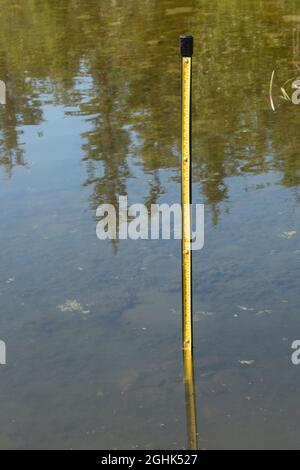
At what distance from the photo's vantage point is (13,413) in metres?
4.54

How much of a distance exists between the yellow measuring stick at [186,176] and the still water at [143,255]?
0.77 ft

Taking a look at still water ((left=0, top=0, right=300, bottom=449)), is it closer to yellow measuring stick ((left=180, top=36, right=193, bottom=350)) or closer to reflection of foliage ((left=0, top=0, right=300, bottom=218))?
reflection of foliage ((left=0, top=0, right=300, bottom=218))

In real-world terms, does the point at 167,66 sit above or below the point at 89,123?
above

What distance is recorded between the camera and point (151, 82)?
10484 mm

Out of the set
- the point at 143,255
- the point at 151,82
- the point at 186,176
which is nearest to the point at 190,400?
the point at 186,176

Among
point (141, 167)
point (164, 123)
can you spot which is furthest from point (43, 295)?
point (164, 123)

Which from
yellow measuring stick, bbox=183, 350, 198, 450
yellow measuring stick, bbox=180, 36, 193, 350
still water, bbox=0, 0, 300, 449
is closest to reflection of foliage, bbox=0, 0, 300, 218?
still water, bbox=0, 0, 300, 449

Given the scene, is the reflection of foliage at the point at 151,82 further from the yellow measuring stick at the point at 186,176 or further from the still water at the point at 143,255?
the yellow measuring stick at the point at 186,176

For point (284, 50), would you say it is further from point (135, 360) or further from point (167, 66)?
point (135, 360)

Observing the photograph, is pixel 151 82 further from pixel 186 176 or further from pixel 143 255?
pixel 186 176

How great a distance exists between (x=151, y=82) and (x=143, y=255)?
4633 millimetres

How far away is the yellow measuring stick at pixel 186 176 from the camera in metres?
4.74

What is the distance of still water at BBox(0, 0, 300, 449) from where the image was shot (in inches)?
179
